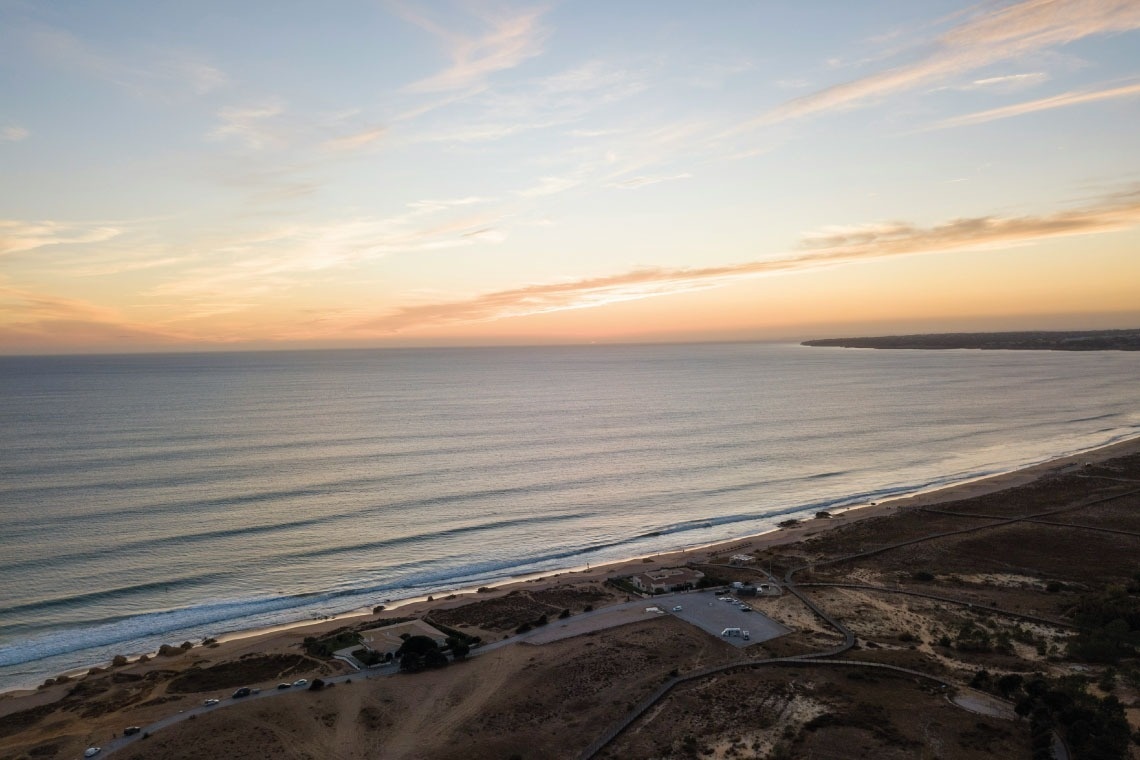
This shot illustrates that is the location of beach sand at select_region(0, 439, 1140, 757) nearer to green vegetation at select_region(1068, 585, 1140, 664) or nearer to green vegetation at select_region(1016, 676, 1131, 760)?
green vegetation at select_region(1068, 585, 1140, 664)

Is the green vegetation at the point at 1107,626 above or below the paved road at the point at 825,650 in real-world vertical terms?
above

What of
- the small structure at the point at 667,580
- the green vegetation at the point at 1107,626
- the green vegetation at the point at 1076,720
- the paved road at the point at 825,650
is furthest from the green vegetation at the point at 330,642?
the green vegetation at the point at 1107,626

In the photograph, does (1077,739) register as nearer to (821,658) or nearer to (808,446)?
(821,658)

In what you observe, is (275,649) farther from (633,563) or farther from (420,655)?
(633,563)

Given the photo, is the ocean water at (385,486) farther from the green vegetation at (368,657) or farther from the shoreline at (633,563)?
the green vegetation at (368,657)

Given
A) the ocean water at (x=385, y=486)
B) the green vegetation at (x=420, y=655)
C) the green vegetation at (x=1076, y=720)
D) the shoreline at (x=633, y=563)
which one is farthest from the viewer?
the ocean water at (x=385, y=486)
